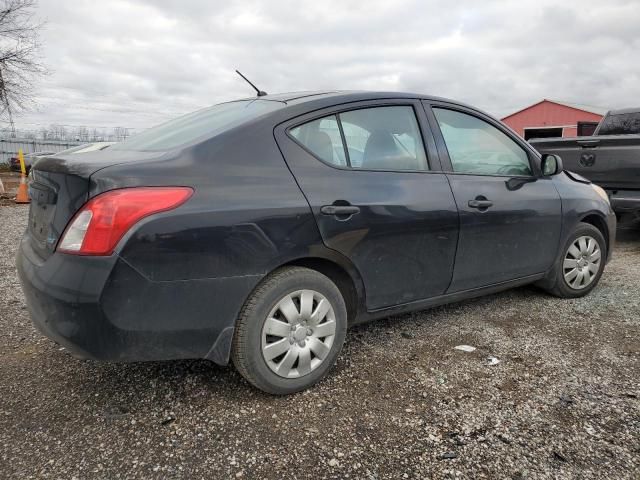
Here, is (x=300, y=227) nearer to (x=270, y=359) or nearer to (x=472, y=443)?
(x=270, y=359)

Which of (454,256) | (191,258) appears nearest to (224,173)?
(191,258)

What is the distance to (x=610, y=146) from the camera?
5.77 m

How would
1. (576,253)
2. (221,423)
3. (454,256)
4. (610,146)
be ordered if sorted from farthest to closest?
(610,146) → (576,253) → (454,256) → (221,423)

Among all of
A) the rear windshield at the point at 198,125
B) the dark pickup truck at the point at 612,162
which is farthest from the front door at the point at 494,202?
the dark pickup truck at the point at 612,162

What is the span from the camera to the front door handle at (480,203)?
3.08 meters

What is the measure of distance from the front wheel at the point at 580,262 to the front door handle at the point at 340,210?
2.17 meters

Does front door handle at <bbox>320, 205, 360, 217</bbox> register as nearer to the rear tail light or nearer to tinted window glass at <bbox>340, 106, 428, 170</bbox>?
tinted window glass at <bbox>340, 106, 428, 170</bbox>

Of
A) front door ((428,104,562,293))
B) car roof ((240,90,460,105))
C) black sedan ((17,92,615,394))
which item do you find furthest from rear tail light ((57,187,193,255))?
front door ((428,104,562,293))

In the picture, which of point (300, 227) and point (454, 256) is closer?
point (300, 227)

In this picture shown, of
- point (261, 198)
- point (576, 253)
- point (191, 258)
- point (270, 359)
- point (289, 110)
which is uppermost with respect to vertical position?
point (289, 110)

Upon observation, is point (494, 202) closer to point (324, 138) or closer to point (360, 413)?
point (324, 138)

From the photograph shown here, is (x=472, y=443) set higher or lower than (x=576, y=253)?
lower

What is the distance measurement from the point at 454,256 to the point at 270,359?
1.37 meters

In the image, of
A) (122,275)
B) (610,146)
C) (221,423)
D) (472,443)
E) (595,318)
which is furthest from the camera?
(610,146)
